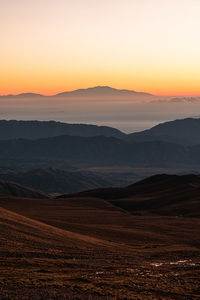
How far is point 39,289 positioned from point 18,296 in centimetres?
209

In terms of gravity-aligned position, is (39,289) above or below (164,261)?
above

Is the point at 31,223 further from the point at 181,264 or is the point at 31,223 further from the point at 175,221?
the point at 175,221

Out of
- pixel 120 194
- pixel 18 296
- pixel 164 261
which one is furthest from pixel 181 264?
pixel 120 194

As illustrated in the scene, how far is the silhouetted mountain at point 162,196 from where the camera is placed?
108037mm

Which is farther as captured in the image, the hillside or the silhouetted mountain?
the silhouetted mountain

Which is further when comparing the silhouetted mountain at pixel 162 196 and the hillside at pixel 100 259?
the silhouetted mountain at pixel 162 196

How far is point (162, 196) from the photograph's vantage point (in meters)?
133

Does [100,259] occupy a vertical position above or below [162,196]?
above

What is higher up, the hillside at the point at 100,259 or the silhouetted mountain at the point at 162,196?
the hillside at the point at 100,259

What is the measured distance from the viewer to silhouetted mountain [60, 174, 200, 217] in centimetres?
10804

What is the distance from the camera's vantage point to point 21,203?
10138 cm

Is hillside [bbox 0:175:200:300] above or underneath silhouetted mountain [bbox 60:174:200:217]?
above

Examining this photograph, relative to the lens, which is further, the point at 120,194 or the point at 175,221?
the point at 120,194

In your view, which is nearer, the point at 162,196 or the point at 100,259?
the point at 100,259
